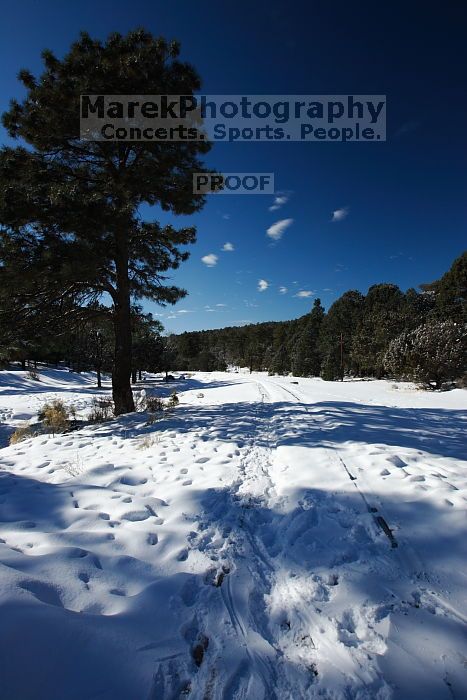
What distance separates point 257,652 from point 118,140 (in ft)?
31.4

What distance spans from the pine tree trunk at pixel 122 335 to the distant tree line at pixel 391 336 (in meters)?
16.6

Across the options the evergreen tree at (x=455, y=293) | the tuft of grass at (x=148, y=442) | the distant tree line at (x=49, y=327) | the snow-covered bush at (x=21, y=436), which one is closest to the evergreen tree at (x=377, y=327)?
the evergreen tree at (x=455, y=293)

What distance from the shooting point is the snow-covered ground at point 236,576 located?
5.18 ft

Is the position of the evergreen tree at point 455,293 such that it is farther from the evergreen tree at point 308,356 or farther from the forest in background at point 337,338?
the evergreen tree at point 308,356

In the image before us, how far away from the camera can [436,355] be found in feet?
57.2

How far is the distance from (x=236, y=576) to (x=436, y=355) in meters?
19.1

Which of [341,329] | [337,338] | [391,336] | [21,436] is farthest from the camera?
[341,329]

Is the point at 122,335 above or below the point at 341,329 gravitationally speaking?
below

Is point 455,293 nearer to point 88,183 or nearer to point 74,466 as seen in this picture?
point 88,183

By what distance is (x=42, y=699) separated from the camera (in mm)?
1336

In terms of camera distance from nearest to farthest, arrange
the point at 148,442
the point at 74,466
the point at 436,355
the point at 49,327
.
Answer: the point at 74,466 → the point at 148,442 → the point at 49,327 → the point at 436,355

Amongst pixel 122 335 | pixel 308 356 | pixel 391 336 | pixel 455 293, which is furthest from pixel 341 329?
pixel 122 335

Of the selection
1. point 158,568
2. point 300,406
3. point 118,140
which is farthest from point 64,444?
point 118,140

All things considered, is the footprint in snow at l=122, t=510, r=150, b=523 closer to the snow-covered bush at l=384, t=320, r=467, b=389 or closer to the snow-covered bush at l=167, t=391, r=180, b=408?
the snow-covered bush at l=167, t=391, r=180, b=408
